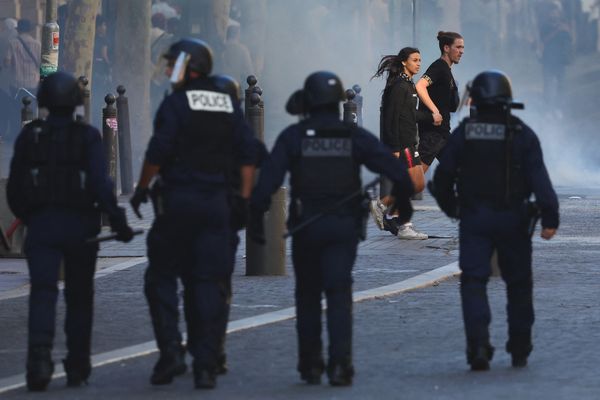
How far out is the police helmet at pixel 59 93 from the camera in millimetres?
9039

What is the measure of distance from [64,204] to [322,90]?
51.0 inches

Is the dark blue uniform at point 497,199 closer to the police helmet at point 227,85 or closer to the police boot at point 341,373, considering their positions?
the police boot at point 341,373

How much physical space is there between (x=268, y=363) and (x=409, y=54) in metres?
7.29

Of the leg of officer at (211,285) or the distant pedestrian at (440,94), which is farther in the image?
the distant pedestrian at (440,94)

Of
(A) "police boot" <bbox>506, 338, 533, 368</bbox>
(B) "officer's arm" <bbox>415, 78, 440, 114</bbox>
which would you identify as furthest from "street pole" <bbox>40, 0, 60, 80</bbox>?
(A) "police boot" <bbox>506, 338, 533, 368</bbox>

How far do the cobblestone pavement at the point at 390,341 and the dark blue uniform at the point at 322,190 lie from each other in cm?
36

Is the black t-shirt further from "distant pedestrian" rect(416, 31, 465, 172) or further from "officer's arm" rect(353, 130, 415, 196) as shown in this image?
"officer's arm" rect(353, 130, 415, 196)

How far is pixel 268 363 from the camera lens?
31.6 feet

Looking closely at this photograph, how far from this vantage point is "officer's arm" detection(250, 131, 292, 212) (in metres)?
9.06

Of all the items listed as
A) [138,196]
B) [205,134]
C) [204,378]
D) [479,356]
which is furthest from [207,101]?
[479,356]

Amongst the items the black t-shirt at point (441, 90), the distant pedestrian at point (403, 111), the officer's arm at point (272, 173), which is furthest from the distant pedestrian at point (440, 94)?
the officer's arm at point (272, 173)

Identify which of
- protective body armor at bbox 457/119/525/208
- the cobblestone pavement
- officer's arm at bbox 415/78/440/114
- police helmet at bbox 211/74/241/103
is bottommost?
the cobblestone pavement

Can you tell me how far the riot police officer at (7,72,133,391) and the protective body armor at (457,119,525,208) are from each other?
172cm

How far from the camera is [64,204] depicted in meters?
9.02
